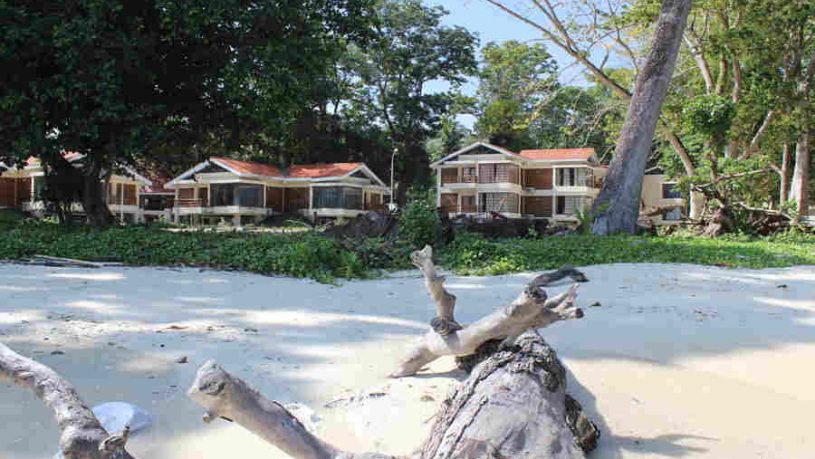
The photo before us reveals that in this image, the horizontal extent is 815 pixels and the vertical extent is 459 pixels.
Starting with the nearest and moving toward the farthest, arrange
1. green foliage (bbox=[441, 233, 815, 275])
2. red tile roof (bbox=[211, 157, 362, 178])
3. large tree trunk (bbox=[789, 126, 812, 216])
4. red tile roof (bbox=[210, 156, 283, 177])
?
green foliage (bbox=[441, 233, 815, 275])
large tree trunk (bbox=[789, 126, 812, 216])
red tile roof (bbox=[210, 156, 283, 177])
red tile roof (bbox=[211, 157, 362, 178])

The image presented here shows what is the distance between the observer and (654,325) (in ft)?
17.9

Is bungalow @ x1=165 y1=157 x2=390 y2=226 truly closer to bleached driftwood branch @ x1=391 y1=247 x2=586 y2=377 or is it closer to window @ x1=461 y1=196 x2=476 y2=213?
window @ x1=461 y1=196 x2=476 y2=213

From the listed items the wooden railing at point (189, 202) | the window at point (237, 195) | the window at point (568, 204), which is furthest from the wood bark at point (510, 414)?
the wooden railing at point (189, 202)

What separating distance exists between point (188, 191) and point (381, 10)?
669 inches

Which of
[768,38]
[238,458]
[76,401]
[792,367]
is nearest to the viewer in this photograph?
[76,401]

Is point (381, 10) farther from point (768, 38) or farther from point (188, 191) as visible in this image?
point (768, 38)

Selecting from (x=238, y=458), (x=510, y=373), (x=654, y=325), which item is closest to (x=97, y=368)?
(x=238, y=458)

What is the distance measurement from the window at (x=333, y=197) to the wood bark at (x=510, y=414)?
35.3 m

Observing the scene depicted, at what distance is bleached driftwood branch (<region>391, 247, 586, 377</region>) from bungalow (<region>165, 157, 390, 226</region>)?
108ft

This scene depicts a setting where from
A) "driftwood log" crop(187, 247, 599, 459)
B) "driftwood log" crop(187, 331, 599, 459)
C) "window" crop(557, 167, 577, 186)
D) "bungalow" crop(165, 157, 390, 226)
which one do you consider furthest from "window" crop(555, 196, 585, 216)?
"driftwood log" crop(187, 331, 599, 459)

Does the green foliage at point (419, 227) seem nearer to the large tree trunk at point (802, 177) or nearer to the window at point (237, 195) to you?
the large tree trunk at point (802, 177)

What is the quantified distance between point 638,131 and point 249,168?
26624mm

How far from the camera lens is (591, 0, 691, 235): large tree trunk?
51.7 feet

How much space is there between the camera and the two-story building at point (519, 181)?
3900 cm
